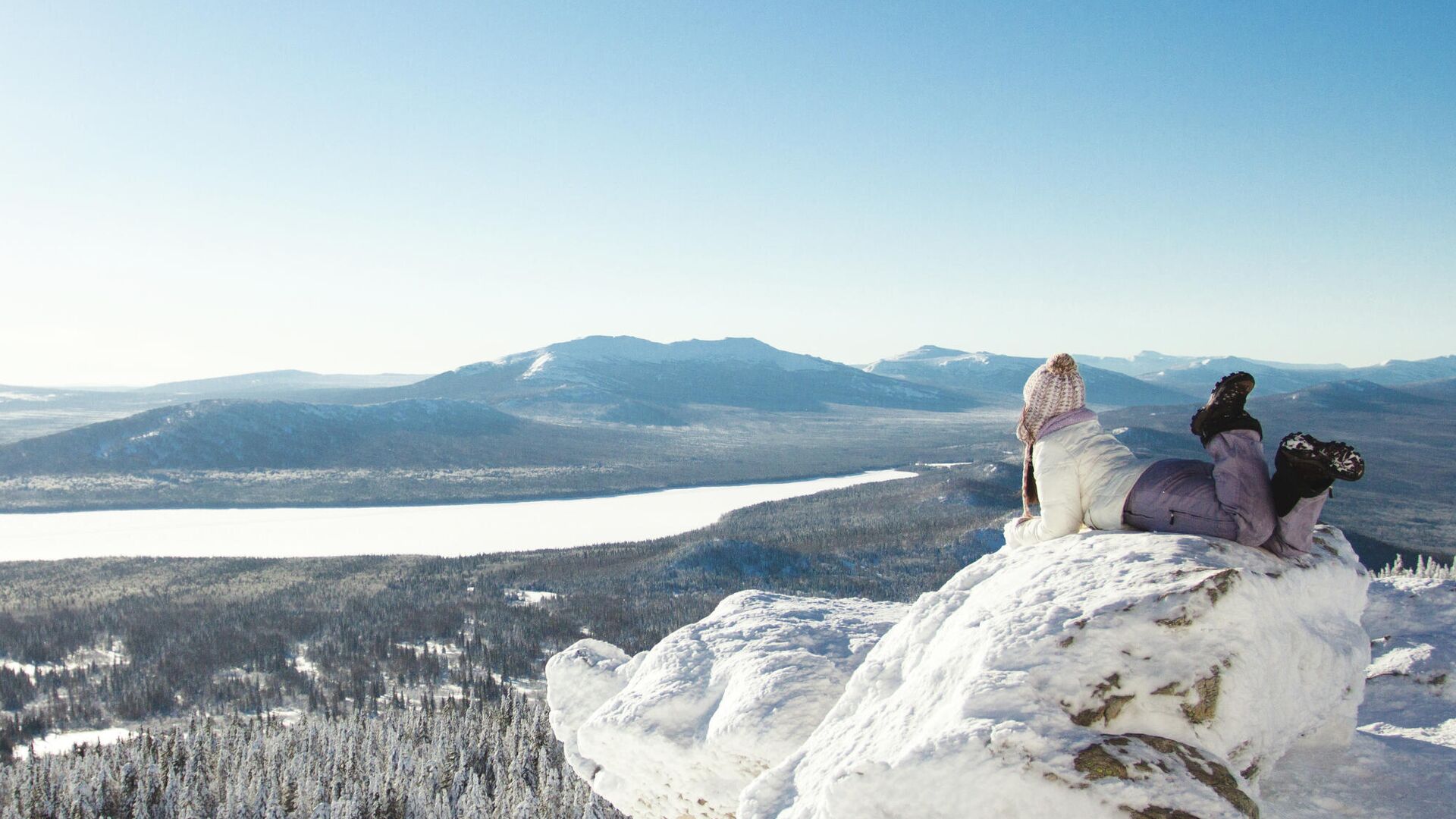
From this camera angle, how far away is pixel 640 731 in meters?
5.15

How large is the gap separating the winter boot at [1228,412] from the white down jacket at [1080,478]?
39 cm

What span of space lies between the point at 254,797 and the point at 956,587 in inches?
365

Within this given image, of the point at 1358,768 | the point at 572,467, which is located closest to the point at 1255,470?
the point at 1358,768

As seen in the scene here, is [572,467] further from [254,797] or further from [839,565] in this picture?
[254,797]

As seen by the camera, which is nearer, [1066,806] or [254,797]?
[1066,806]

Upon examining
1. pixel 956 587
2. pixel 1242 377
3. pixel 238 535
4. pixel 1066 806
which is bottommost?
pixel 238 535

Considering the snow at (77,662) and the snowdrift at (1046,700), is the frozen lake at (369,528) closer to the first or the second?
the snow at (77,662)

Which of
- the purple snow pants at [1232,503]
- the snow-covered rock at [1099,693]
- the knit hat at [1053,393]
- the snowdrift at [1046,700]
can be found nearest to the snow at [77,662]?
the snowdrift at [1046,700]

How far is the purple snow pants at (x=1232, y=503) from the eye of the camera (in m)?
4.35

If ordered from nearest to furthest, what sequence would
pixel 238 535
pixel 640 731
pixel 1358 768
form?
1. pixel 1358 768
2. pixel 640 731
3. pixel 238 535

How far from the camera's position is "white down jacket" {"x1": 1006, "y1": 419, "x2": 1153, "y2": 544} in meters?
4.94

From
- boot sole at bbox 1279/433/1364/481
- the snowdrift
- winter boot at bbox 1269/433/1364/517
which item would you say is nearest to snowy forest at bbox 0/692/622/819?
the snowdrift

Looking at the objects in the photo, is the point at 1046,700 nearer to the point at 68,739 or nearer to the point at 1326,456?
the point at 1326,456

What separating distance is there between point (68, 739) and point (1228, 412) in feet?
62.4
